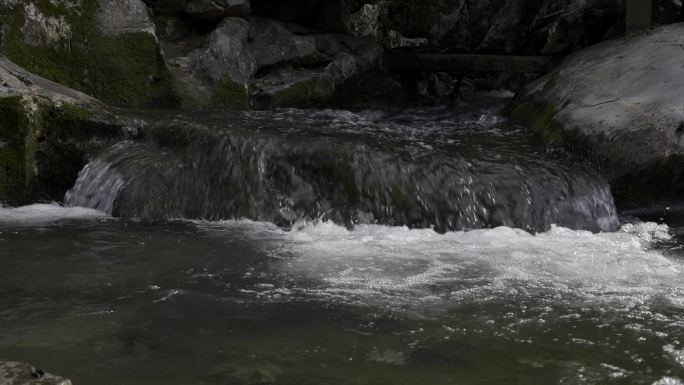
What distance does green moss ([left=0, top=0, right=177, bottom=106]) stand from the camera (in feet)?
26.9

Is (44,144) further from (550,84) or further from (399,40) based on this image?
(399,40)

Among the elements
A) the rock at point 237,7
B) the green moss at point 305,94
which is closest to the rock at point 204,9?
the rock at point 237,7

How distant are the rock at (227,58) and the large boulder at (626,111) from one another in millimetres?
3840

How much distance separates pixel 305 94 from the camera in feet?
35.4

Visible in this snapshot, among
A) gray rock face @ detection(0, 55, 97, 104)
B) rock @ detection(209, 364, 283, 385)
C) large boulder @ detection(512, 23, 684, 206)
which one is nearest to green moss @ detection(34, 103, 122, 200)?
gray rock face @ detection(0, 55, 97, 104)

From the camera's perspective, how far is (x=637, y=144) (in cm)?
709

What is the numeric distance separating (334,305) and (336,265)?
88 centimetres

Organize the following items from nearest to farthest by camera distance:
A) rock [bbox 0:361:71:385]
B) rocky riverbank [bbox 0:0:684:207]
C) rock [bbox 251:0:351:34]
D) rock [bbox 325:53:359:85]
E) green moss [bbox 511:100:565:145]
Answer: rock [bbox 0:361:71:385] → rocky riverbank [bbox 0:0:684:207] → green moss [bbox 511:100:565:145] → rock [bbox 325:53:359:85] → rock [bbox 251:0:351:34]

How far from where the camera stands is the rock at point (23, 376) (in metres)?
2.48

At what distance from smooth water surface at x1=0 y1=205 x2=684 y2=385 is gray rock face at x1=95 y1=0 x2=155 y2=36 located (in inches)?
143

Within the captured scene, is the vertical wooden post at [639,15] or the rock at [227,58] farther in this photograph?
the rock at [227,58]

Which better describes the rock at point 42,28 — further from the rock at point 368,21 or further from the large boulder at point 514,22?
the rock at point 368,21

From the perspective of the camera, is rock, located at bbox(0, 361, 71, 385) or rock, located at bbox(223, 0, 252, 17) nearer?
rock, located at bbox(0, 361, 71, 385)

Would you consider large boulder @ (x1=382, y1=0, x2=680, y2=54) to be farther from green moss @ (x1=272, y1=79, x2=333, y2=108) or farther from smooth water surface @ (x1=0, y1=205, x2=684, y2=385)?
smooth water surface @ (x1=0, y1=205, x2=684, y2=385)
